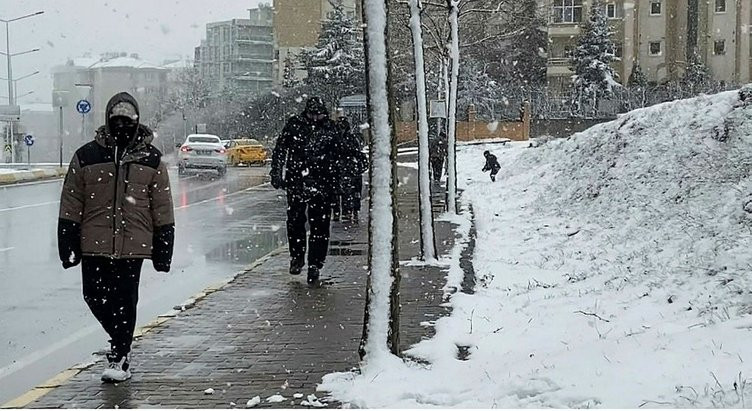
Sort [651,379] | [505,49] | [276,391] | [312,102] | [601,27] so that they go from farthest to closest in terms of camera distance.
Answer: [505,49]
[601,27]
[312,102]
[276,391]
[651,379]

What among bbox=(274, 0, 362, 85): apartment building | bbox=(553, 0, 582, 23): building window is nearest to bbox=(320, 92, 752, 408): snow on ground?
bbox=(553, 0, 582, 23): building window

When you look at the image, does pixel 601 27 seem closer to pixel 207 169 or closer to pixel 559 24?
pixel 559 24

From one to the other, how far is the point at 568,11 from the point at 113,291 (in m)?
58.1

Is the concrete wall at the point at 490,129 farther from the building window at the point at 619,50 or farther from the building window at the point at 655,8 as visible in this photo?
the building window at the point at 655,8

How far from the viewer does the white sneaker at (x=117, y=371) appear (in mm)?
6113

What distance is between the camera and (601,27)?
55000mm

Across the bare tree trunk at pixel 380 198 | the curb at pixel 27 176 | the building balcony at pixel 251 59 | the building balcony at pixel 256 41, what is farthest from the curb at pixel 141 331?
the building balcony at pixel 256 41

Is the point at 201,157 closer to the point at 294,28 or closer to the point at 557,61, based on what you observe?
the point at 557,61

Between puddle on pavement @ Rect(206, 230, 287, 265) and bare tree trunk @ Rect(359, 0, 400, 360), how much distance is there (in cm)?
652

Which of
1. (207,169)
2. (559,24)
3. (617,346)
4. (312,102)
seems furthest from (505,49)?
(617,346)

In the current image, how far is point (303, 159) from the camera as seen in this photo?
9.95 metres

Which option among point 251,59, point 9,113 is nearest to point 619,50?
point 251,59

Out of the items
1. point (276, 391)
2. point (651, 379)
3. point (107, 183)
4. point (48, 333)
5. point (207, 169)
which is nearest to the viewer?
point (651, 379)

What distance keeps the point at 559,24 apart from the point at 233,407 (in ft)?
191
